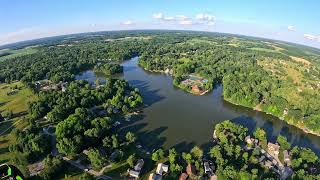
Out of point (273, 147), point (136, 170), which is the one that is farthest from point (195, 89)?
point (136, 170)

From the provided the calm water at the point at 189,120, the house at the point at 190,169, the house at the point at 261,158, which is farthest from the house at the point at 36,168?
the house at the point at 261,158

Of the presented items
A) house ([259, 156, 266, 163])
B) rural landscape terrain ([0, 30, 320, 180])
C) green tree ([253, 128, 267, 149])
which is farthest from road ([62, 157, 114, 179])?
green tree ([253, 128, 267, 149])

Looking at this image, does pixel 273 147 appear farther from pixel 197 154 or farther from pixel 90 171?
pixel 90 171

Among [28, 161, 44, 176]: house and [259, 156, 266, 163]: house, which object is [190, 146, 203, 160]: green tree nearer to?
[259, 156, 266, 163]: house

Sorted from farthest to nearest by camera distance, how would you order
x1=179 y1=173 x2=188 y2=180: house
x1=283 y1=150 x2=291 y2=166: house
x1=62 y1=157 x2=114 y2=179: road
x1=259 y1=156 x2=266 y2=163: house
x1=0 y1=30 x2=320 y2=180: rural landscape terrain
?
1. x1=283 y1=150 x2=291 y2=166: house
2. x1=259 y1=156 x2=266 y2=163: house
3. x1=0 y1=30 x2=320 y2=180: rural landscape terrain
4. x1=62 y1=157 x2=114 y2=179: road
5. x1=179 y1=173 x2=188 y2=180: house

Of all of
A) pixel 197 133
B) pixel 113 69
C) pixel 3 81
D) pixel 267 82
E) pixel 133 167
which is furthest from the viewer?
pixel 113 69

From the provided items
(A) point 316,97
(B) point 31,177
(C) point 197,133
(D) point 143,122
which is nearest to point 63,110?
(D) point 143,122

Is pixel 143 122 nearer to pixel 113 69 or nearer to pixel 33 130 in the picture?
pixel 33 130

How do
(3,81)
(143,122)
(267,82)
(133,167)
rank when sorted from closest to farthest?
(133,167)
(143,122)
(267,82)
(3,81)
